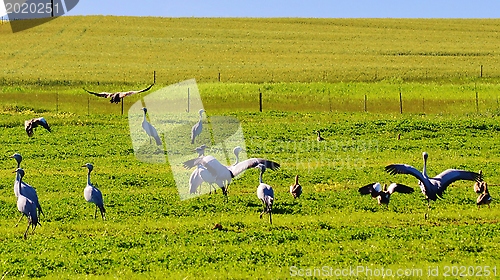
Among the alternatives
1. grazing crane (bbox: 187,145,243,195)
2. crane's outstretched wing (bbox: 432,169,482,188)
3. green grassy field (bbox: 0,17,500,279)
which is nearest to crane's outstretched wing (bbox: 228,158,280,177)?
grazing crane (bbox: 187,145,243,195)

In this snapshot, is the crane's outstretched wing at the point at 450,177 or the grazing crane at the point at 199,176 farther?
the grazing crane at the point at 199,176

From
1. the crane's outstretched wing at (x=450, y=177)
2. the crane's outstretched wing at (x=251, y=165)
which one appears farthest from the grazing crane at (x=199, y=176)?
the crane's outstretched wing at (x=450, y=177)

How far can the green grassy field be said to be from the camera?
44.5 feet

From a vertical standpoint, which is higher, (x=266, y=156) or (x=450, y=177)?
(x=450, y=177)

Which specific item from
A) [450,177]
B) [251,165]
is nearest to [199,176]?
[251,165]

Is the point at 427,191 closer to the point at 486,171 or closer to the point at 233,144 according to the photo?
the point at 486,171

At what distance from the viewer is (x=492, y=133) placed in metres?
34.3

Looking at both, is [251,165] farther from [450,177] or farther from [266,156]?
[266,156]

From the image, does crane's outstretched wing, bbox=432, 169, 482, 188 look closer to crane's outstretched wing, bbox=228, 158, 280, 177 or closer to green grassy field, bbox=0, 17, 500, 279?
green grassy field, bbox=0, 17, 500, 279

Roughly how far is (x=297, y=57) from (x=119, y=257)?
62.1 metres

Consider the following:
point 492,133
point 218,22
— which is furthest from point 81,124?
point 218,22

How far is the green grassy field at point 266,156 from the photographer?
13562 millimetres

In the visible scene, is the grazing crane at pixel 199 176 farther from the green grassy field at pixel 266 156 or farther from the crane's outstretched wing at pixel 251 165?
the crane's outstretched wing at pixel 251 165

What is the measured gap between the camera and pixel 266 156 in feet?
93.6
